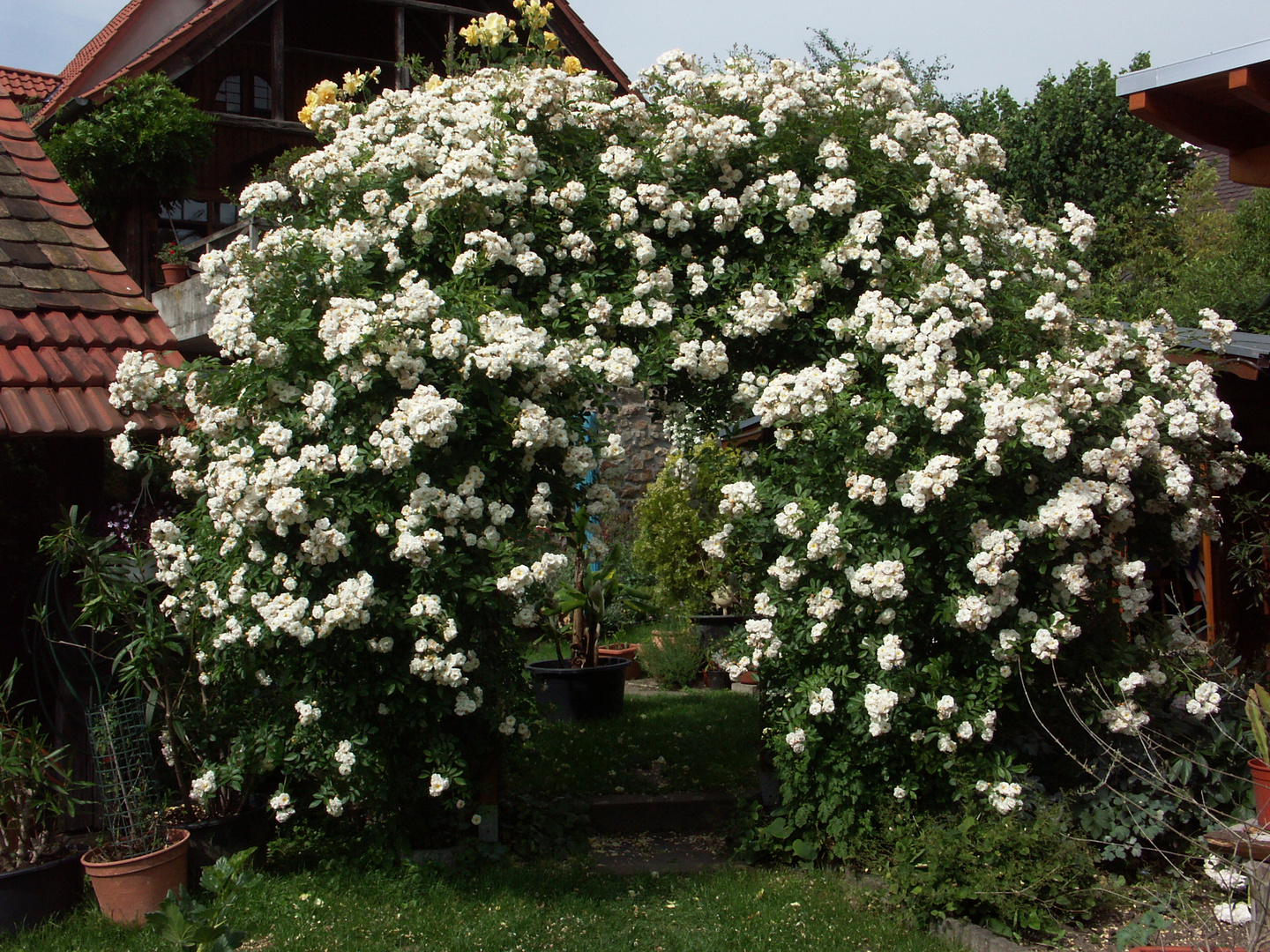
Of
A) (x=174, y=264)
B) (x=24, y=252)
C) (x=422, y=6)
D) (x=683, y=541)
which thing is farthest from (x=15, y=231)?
(x=422, y=6)

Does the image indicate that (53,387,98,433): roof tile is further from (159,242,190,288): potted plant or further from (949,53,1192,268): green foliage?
(949,53,1192,268): green foliage

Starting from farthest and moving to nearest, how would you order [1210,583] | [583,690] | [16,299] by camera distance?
[583,690] < [1210,583] < [16,299]

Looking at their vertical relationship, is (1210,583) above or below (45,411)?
below

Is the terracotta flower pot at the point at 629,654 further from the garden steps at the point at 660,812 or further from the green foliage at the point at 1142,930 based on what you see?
the green foliage at the point at 1142,930

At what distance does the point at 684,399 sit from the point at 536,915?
2548 mm

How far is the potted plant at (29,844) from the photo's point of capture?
4160 mm

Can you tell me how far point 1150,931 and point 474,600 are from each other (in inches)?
106

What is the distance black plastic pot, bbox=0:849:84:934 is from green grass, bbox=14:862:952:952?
0.08 metres

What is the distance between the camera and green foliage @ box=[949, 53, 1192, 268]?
17.7 meters

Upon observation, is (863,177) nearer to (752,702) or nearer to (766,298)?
(766,298)

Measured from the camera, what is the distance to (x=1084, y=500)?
432 cm

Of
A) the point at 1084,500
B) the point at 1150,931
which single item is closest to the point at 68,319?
the point at 1084,500

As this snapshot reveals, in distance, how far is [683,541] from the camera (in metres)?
9.78

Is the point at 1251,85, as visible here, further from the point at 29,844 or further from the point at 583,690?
the point at 29,844
